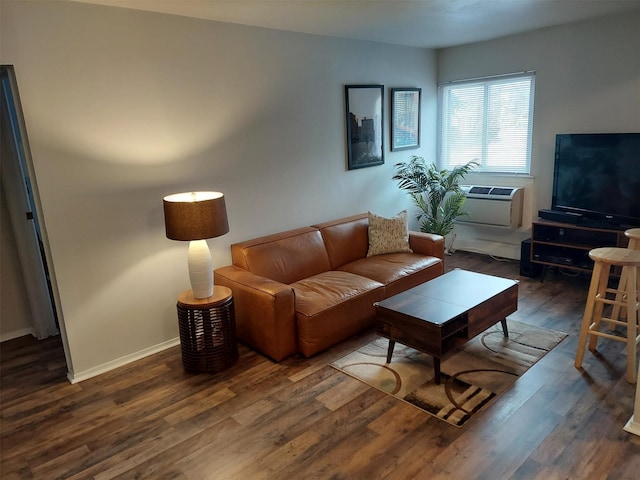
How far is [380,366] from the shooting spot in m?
3.05

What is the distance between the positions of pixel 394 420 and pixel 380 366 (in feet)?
1.90

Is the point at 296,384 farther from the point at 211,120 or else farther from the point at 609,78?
the point at 609,78

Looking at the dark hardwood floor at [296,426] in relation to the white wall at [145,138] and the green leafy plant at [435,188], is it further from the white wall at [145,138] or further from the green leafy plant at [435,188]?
the green leafy plant at [435,188]

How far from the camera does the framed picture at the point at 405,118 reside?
5.07 metres

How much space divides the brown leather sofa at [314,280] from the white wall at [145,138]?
30 cm

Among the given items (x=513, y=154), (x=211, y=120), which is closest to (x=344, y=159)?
(x=211, y=120)

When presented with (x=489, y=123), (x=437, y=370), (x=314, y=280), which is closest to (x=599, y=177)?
(x=489, y=123)

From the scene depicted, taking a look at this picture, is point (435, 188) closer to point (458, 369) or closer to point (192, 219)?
point (458, 369)

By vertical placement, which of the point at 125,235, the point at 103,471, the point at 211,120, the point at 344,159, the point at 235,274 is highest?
the point at 211,120

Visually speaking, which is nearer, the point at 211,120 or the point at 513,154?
the point at 211,120

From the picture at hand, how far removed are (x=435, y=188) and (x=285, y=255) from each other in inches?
87.4

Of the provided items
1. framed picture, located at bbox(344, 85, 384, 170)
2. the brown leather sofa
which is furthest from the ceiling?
the brown leather sofa

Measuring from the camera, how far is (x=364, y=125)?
4.72m

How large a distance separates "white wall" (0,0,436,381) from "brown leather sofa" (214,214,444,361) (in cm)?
30
